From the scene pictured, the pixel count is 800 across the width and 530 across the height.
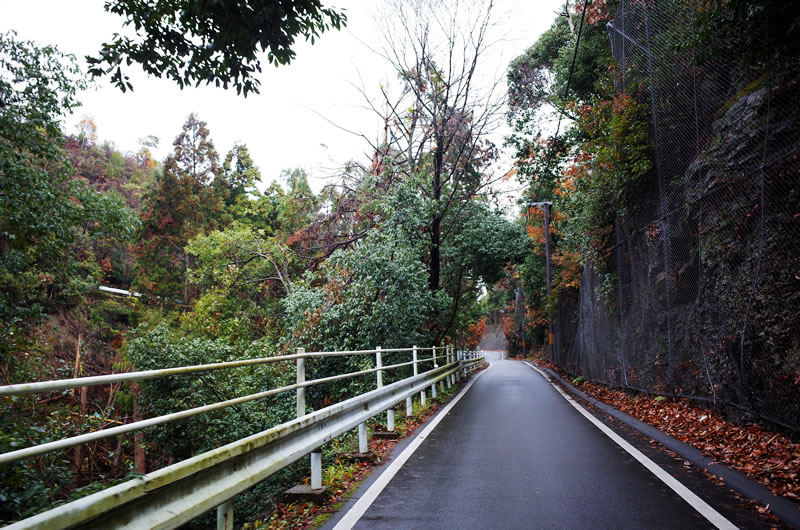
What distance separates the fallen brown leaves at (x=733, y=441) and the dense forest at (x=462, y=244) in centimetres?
29

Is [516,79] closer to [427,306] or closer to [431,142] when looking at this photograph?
[431,142]

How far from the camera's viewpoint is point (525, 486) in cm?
513

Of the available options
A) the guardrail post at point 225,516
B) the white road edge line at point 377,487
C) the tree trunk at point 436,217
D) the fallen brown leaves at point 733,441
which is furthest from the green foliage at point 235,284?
the guardrail post at point 225,516

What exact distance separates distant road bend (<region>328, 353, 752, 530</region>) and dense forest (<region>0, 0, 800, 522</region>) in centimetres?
188

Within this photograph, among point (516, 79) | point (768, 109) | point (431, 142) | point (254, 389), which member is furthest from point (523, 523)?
point (516, 79)

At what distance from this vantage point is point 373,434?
326 inches

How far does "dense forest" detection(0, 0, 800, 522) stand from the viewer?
6.06 m

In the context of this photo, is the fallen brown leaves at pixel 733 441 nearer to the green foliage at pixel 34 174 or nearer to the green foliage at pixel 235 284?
the green foliage at pixel 34 174

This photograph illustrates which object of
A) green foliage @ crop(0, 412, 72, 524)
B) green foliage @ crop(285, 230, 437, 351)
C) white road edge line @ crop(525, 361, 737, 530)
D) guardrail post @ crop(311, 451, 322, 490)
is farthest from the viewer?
green foliage @ crop(285, 230, 437, 351)

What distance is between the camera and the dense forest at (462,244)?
6.06m

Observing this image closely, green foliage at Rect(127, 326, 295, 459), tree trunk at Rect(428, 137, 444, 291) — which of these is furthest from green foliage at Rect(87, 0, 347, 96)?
tree trunk at Rect(428, 137, 444, 291)

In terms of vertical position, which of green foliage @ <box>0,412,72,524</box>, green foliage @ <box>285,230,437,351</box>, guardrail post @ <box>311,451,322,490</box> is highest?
green foliage @ <box>285,230,437,351</box>

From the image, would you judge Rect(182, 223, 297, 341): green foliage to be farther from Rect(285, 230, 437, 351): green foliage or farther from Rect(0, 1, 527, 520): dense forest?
Rect(285, 230, 437, 351): green foliage

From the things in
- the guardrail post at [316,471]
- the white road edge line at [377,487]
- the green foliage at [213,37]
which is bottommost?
the white road edge line at [377,487]
